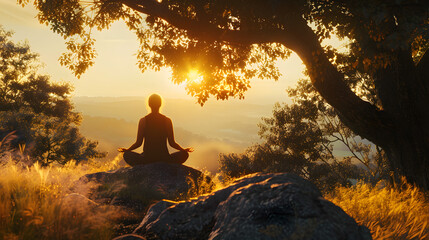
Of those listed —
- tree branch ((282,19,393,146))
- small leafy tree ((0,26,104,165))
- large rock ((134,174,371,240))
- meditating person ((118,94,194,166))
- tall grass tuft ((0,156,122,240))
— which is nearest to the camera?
large rock ((134,174,371,240))

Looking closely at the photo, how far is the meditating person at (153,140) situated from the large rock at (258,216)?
5.04 metres

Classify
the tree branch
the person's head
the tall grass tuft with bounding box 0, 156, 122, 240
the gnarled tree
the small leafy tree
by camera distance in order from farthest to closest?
1. the small leafy tree
2. the person's head
3. the tree branch
4. the gnarled tree
5. the tall grass tuft with bounding box 0, 156, 122, 240

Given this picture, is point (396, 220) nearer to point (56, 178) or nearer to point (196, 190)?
point (196, 190)

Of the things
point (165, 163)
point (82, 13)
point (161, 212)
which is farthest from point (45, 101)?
point (161, 212)

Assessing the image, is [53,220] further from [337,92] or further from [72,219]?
[337,92]

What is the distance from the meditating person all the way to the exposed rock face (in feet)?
2.08

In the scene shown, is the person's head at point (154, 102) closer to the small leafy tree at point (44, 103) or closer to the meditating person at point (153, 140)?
the meditating person at point (153, 140)

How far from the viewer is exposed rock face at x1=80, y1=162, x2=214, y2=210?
6.25 m

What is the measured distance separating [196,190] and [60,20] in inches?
328

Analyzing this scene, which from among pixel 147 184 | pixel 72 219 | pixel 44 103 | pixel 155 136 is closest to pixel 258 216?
pixel 72 219

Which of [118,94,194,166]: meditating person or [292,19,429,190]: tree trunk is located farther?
[118,94,194,166]: meditating person

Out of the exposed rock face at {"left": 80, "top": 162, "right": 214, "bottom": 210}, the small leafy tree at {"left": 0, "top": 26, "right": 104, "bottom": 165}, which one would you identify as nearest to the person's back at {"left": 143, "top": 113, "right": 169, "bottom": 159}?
the exposed rock face at {"left": 80, "top": 162, "right": 214, "bottom": 210}

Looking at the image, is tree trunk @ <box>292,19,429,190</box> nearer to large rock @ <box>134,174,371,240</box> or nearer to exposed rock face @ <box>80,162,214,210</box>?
exposed rock face @ <box>80,162,214,210</box>

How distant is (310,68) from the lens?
8.27m
